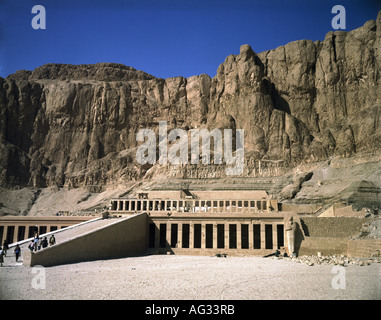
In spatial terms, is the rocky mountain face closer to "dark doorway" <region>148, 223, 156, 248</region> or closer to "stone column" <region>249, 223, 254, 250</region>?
"stone column" <region>249, 223, 254, 250</region>

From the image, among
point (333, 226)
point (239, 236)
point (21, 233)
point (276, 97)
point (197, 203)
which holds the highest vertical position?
point (276, 97)

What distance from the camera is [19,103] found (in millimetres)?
127875

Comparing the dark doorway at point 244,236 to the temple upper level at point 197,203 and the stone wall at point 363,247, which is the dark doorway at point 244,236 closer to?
the temple upper level at point 197,203

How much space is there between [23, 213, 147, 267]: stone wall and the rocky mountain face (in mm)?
62402

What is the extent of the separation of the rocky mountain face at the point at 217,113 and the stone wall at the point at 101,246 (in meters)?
62.4

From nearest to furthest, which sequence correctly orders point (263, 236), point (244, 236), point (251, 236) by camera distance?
point (263, 236) → point (251, 236) → point (244, 236)

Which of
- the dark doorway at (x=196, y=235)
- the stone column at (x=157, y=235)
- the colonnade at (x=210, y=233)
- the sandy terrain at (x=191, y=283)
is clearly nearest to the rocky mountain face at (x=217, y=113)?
the colonnade at (x=210, y=233)

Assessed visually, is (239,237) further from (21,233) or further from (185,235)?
(21,233)

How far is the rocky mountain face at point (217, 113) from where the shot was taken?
341ft

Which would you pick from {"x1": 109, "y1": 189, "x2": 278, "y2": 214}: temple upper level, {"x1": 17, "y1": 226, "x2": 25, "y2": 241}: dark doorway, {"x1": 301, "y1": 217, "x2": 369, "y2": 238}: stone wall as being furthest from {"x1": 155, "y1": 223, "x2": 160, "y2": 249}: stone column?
{"x1": 17, "y1": 226, "x2": 25, "y2": 241}: dark doorway

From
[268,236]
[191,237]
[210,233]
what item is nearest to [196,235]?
[210,233]

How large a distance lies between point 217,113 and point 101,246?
92.4m

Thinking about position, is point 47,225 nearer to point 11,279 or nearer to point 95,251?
point 95,251

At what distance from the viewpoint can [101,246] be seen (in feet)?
109
